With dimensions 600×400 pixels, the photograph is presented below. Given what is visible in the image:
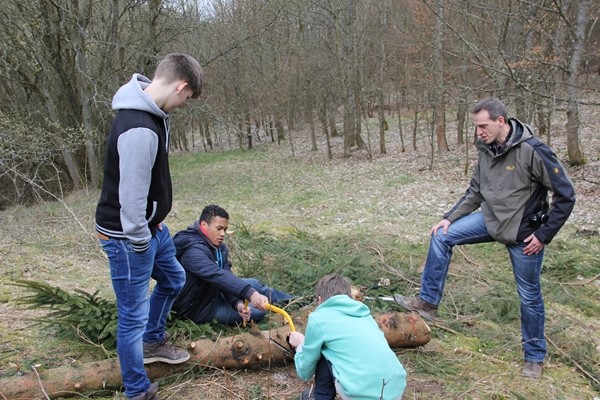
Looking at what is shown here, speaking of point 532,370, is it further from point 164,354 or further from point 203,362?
point 164,354

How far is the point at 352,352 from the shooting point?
2324 millimetres

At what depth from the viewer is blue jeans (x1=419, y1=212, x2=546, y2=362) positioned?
3.22 metres

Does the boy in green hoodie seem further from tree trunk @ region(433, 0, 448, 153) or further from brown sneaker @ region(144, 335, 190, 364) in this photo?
tree trunk @ region(433, 0, 448, 153)

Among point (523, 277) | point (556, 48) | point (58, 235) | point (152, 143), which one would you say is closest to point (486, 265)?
point (523, 277)

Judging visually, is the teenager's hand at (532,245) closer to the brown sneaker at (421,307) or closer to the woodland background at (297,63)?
the brown sneaker at (421,307)

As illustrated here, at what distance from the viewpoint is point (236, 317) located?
3672mm

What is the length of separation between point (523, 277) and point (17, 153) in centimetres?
869

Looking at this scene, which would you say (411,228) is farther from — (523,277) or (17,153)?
(17,153)

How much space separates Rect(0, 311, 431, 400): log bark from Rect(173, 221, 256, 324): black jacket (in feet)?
1.14

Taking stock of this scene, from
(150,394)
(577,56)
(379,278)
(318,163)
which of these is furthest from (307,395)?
(318,163)

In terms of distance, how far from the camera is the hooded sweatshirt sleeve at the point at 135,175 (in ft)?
7.52

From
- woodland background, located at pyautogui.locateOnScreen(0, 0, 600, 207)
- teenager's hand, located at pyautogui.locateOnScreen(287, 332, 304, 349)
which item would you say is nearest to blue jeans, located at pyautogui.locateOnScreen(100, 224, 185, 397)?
teenager's hand, located at pyautogui.locateOnScreen(287, 332, 304, 349)

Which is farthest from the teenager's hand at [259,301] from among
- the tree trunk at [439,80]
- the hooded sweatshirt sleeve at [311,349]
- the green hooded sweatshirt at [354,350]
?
the tree trunk at [439,80]

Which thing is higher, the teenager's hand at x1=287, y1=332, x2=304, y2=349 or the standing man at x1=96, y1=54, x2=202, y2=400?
the standing man at x1=96, y1=54, x2=202, y2=400
